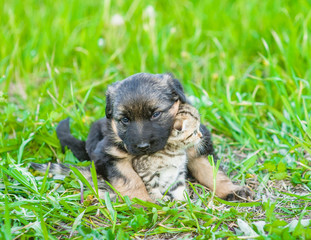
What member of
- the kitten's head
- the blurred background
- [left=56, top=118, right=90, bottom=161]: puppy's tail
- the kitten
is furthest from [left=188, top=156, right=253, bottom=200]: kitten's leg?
[left=56, top=118, right=90, bottom=161]: puppy's tail

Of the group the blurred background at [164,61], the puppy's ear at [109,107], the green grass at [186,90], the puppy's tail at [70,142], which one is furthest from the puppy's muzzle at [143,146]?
the blurred background at [164,61]

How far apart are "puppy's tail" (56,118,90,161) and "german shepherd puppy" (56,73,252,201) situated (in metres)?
0.36

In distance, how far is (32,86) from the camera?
5.50 meters

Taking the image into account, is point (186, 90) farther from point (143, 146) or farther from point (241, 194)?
point (143, 146)

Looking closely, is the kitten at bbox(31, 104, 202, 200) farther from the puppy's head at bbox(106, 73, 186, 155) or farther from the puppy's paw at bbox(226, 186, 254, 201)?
the puppy's paw at bbox(226, 186, 254, 201)

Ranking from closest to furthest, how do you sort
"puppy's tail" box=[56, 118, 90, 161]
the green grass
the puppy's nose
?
1. the green grass
2. the puppy's nose
3. "puppy's tail" box=[56, 118, 90, 161]

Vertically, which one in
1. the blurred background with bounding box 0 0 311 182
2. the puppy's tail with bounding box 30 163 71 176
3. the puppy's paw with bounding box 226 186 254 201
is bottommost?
the puppy's paw with bounding box 226 186 254 201

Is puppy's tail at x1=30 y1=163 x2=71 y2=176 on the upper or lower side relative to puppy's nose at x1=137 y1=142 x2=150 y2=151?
lower

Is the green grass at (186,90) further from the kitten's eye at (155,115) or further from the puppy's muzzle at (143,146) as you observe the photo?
the kitten's eye at (155,115)

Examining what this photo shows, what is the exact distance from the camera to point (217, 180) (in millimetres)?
3357

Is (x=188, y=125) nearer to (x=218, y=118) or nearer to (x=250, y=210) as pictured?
(x=250, y=210)

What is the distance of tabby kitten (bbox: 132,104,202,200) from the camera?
10.1ft

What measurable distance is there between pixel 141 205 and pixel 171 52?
349 cm

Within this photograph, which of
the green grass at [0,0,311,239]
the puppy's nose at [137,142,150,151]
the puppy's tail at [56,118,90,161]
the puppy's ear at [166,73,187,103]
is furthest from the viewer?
the puppy's tail at [56,118,90,161]
